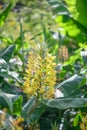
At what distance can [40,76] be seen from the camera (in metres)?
2.01

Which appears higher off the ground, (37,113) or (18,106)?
(18,106)

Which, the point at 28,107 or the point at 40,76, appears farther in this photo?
the point at 28,107

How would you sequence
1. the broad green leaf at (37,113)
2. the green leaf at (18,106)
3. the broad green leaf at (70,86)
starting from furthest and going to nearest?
the broad green leaf at (70,86), the broad green leaf at (37,113), the green leaf at (18,106)

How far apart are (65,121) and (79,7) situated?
2.03m

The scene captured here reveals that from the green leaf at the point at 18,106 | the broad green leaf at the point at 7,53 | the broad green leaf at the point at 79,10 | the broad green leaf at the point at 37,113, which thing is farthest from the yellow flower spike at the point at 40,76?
the broad green leaf at the point at 79,10

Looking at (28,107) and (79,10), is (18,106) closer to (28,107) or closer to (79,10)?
(28,107)

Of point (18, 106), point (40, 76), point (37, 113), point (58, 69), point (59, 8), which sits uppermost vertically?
point (40, 76)

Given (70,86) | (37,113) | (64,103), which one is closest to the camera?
(64,103)

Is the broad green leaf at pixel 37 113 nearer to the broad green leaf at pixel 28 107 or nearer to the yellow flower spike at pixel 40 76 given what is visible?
the broad green leaf at pixel 28 107

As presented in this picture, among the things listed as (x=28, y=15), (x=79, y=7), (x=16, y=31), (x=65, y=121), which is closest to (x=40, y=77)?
(x=65, y=121)

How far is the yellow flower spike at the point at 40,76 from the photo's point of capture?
1996 millimetres

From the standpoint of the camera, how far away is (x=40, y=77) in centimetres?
201

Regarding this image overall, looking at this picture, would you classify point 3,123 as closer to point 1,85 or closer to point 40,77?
point 40,77

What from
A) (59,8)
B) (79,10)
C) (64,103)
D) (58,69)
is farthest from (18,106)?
(59,8)
